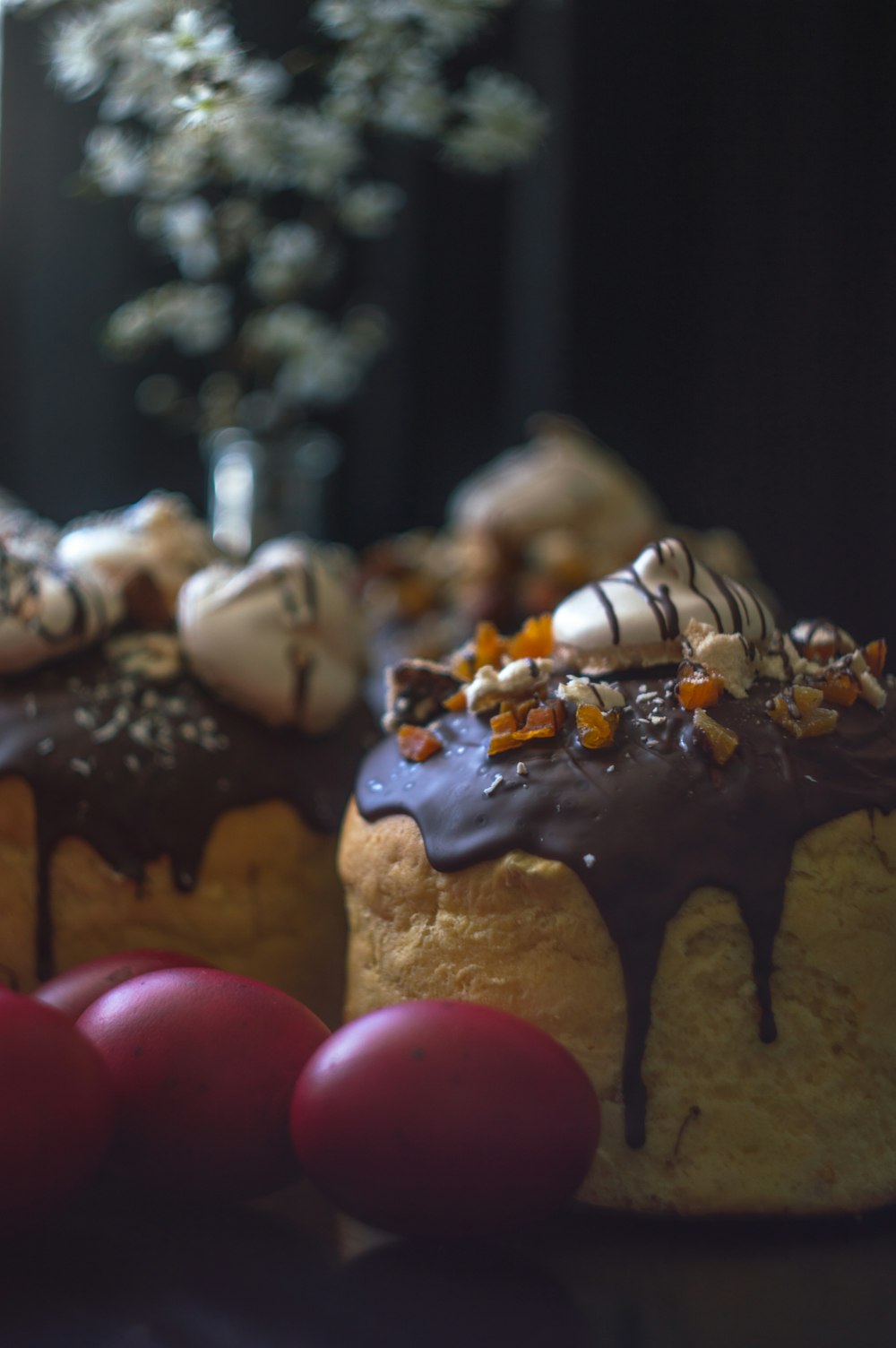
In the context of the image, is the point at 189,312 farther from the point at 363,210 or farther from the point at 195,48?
the point at 195,48

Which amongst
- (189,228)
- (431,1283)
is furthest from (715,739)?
(189,228)

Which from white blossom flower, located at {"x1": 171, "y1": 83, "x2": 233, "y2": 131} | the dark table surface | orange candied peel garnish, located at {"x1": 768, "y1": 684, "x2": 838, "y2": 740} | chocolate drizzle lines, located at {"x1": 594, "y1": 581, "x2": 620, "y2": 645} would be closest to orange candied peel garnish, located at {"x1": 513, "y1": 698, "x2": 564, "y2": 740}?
chocolate drizzle lines, located at {"x1": 594, "y1": 581, "x2": 620, "y2": 645}

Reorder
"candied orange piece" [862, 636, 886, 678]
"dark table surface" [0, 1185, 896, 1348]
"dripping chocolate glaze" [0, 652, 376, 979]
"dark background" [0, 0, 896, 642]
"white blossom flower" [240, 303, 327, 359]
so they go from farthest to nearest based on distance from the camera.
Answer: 1. "dark background" [0, 0, 896, 642]
2. "white blossom flower" [240, 303, 327, 359]
3. "dripping chocolate glaze" [0, 652, 376, 979]
4. "candied orange piece" [862, 636, 886, 678]
5. "dark table surface" [0, 1185, 896, 1348]

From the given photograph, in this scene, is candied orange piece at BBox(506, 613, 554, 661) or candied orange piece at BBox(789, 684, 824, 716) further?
candied orange piece at BBox(506, 613, 554, 661)

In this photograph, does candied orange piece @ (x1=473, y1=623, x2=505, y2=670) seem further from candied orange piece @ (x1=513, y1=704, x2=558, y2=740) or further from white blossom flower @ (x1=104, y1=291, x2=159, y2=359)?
white blossom flower @ (x1=104, y1=291, x2=159, y2=359)

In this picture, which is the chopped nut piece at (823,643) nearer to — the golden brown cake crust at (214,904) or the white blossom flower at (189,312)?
the golden brown cake crust at (214,904)

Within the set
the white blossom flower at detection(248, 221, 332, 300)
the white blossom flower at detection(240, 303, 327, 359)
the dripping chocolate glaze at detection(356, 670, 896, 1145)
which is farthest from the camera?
the white blossom flower at detection(240, 303, 327, 359)

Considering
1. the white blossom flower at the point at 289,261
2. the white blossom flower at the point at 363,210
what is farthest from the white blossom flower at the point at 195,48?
the white blossom flower at the point at 289,261

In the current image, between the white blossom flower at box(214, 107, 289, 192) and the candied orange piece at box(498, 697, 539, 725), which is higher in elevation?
the white blossom flower at box(214, 107, 289, 192)
